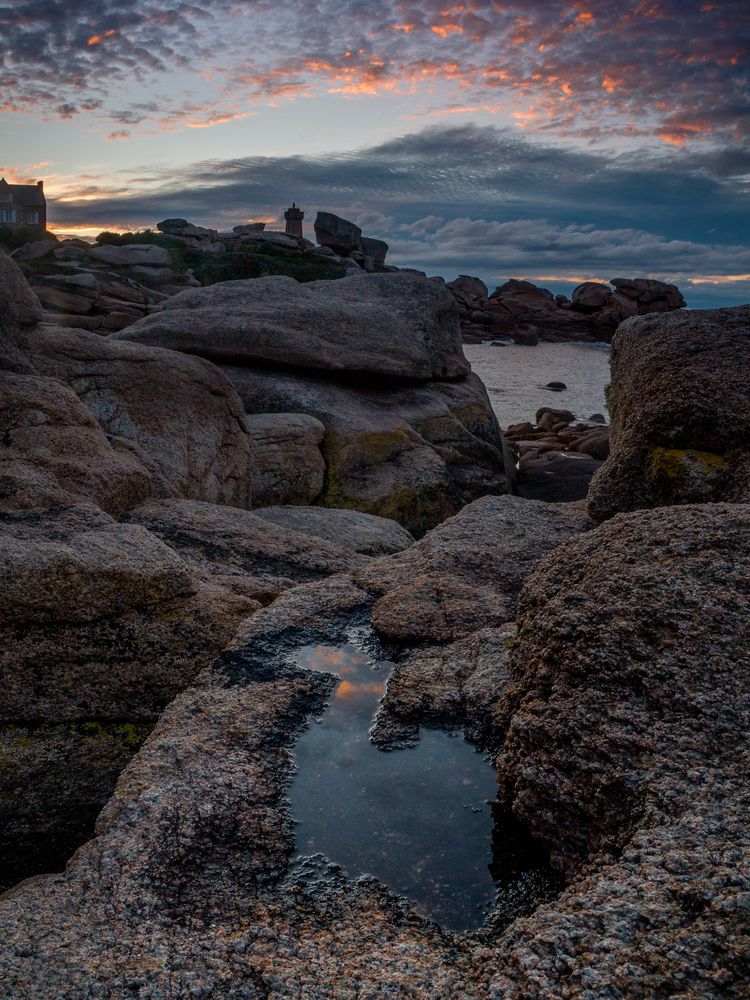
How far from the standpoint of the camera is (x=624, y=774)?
3189mm

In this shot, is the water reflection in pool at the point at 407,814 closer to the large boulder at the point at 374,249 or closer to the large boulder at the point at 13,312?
the large boulder at the point at 13,312

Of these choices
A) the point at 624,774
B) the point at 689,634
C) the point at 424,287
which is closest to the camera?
the point at 624,774

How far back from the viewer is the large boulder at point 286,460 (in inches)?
507

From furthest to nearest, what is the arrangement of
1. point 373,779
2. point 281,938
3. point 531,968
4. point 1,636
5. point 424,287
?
point 424,287 < point 1,636 < point 373,779 < point 281,938 < point 531,968

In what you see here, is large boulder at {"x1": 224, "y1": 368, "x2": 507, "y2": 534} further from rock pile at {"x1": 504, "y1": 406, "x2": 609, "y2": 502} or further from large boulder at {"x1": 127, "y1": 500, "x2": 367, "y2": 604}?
large boulder at {"x1": 127, "y1": 500, "x2": 367, "y2": 604}

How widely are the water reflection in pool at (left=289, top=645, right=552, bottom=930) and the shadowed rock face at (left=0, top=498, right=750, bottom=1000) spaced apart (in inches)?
4.4

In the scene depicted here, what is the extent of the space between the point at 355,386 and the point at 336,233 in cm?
8884

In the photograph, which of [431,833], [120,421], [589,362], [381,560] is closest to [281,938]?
[431,833]

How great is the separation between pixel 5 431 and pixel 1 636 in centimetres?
286

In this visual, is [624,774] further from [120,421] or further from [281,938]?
[120,421]

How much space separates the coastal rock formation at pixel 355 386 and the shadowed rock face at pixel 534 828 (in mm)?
8970

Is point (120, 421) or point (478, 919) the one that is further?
point (120, 421)

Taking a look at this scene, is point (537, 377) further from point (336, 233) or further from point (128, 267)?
point (336, 233)

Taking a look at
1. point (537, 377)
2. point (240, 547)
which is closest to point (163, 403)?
A: point (240, 547)
